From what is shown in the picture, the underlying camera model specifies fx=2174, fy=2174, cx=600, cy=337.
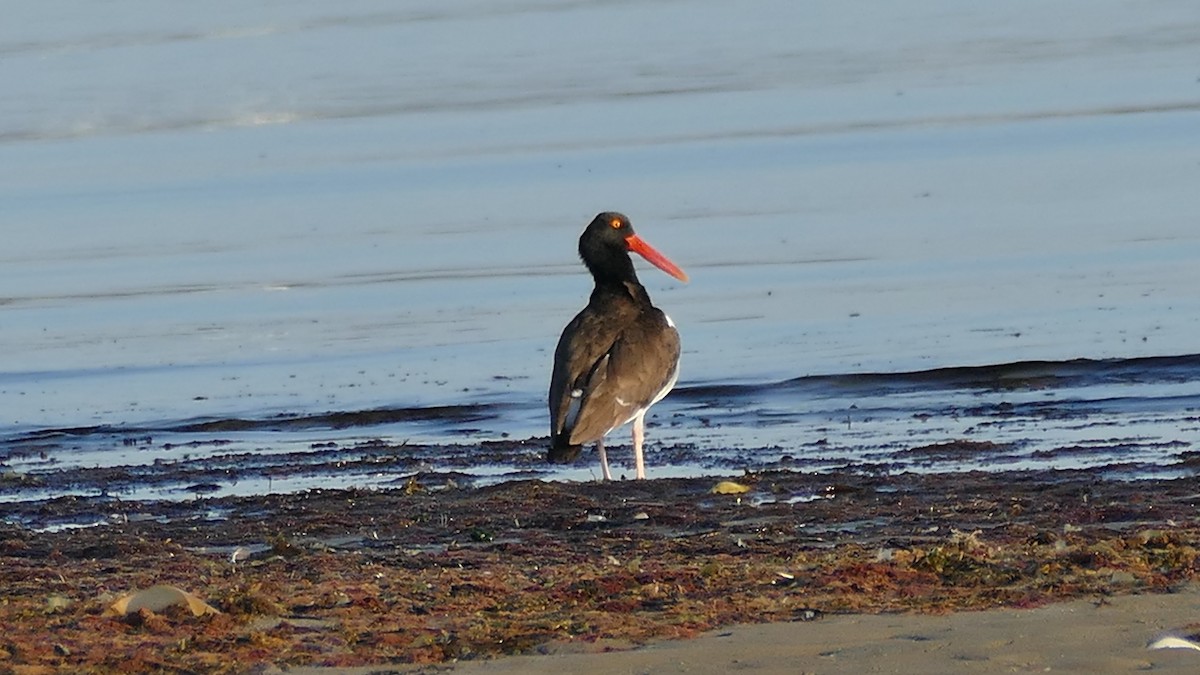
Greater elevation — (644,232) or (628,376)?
(644,232)

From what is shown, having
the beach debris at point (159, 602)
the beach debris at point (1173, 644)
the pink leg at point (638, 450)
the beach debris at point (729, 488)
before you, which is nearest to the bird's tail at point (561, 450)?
the pink leg at point (638, 450)

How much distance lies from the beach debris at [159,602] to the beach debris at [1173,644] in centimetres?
268

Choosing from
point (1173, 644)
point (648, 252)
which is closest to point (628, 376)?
point (648, 252)

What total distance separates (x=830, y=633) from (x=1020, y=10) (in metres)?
29.5

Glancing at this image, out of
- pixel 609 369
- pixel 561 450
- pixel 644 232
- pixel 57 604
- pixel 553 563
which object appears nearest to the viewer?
pixel 57 604

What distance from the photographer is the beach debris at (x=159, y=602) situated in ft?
21.1

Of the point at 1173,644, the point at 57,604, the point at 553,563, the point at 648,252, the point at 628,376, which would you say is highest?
the point at 648,252

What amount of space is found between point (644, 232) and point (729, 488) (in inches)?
388

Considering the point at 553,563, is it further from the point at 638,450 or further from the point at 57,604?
the point at 638,450

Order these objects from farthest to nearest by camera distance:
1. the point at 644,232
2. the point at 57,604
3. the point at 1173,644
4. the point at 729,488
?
1. the point at 644,232
2. the point at 729,488
3. the point at 57,604
4. the point at 1173,644

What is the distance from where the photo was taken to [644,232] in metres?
18.8

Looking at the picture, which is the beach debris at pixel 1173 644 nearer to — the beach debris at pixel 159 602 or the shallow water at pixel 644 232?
the beach debris at pixel 159 602

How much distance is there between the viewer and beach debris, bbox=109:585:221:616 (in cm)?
643

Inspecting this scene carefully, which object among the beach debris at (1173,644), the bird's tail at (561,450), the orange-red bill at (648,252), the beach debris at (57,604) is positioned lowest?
the beach debris at (1173,644)
